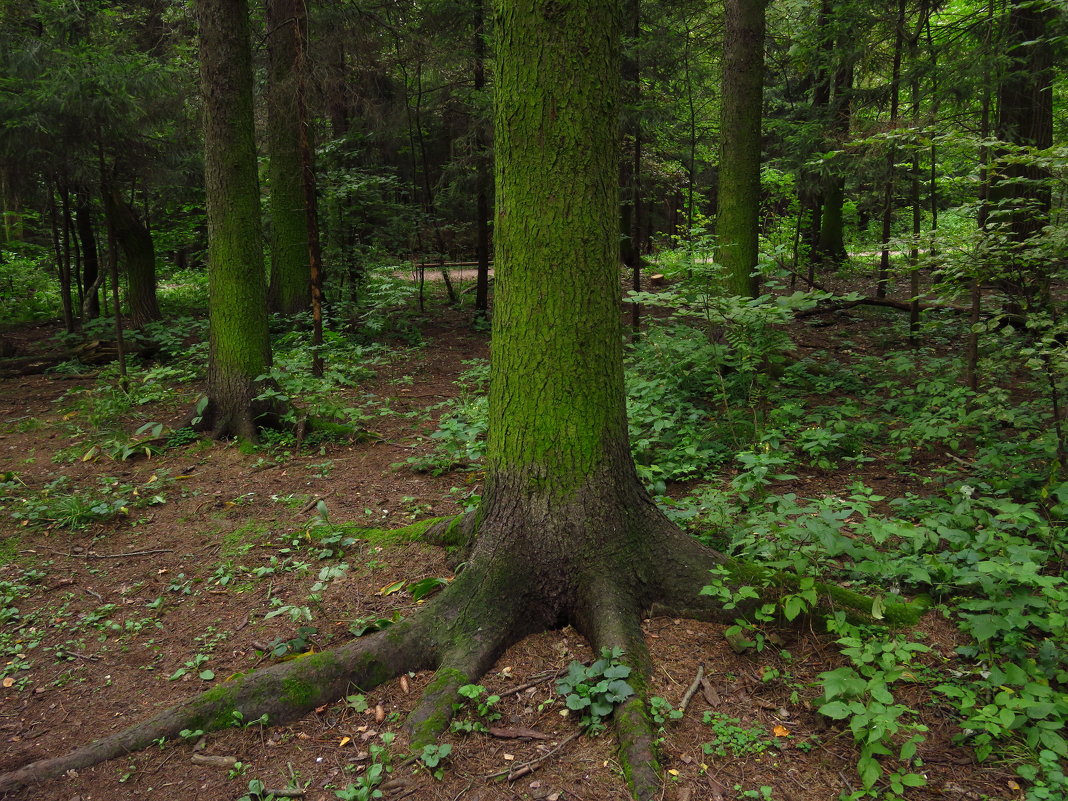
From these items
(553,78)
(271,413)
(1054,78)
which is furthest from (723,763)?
(1054,78)

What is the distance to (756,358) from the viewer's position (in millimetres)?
5320

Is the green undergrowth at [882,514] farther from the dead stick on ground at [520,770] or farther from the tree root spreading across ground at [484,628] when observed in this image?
the dead stick on ground at [520,770]

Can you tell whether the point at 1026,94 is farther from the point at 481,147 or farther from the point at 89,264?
the point at 89,264

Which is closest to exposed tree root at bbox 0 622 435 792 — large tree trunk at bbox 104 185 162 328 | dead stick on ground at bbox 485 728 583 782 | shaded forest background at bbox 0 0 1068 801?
shaded forest background at bbox 0 0 1068 801

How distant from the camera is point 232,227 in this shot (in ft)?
21.6

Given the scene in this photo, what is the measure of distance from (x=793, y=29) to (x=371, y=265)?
394 inches

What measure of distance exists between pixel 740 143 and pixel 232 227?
19.0ft

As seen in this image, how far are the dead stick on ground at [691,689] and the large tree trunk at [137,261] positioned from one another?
12.1 metres

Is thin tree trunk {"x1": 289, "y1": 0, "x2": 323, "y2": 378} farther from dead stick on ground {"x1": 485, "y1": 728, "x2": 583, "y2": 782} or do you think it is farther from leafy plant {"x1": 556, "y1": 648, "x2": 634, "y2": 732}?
dead stick on ground {"x1": 485, "y1": 728, "x2": 583, "y2": 782}

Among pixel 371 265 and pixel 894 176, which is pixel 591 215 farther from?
pixel 371 265

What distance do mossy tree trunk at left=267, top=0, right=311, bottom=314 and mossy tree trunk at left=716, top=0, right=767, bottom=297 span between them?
662 cm

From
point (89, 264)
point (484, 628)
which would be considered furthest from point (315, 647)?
point (89, 264)

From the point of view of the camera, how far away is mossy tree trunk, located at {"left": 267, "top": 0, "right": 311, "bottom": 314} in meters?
10.5

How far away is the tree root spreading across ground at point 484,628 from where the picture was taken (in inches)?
110
